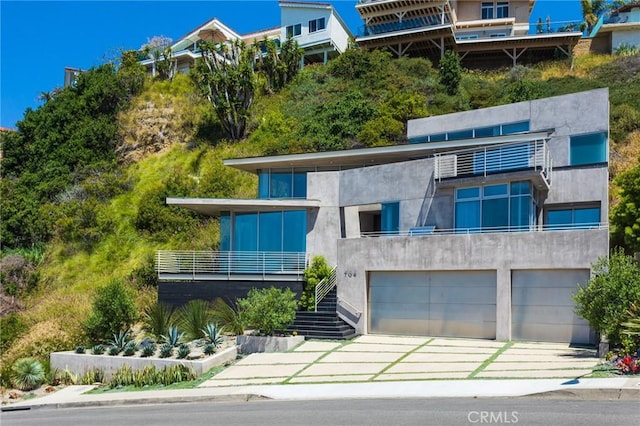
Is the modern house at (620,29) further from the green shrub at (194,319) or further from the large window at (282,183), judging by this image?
the green shrub at (194,319)

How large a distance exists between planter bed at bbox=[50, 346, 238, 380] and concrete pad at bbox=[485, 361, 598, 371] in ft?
28.5

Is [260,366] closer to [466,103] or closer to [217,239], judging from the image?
[217,239]

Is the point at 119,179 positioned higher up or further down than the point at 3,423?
higher up

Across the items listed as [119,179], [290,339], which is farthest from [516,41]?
[290,339]

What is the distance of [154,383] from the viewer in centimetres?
2214

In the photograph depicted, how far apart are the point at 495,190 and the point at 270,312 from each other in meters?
9.99

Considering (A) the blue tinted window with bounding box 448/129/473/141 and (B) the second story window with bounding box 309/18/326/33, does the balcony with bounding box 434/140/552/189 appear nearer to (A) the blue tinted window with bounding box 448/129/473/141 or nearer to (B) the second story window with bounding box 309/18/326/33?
(A) the blue tinted window with bounding box 448/129/473/141

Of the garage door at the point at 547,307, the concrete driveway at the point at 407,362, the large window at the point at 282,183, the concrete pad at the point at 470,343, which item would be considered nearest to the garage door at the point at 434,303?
the concrete pad at the point at 470,343

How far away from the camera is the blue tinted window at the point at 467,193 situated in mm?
28562

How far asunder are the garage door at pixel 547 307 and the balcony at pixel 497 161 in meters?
4.40

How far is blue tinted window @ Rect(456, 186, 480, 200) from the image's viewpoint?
28562 mm

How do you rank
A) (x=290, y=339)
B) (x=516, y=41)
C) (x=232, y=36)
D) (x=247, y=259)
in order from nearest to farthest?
(x=290, y=339) < (x=247, y=259) < (x=516, y=41) < (x=232, y=36)

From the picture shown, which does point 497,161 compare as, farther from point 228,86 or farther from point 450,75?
point 228,86

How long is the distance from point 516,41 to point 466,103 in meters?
14.2
